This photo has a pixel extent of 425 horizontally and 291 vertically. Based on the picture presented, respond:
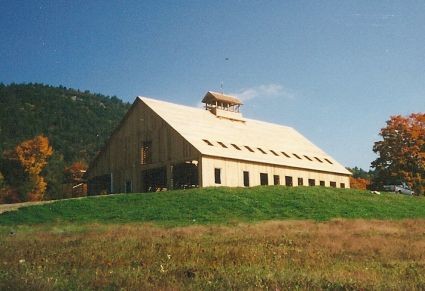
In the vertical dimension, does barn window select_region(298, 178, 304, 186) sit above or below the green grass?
above

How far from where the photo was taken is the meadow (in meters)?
10.1

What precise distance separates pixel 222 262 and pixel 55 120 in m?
132

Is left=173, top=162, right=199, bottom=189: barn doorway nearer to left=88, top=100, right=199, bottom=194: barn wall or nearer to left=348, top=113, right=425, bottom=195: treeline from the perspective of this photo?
left=88, top=100, right=199, bottom=194: barn wall

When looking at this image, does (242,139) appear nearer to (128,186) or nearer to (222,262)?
(128,186)

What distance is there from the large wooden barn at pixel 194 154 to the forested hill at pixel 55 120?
58916mm

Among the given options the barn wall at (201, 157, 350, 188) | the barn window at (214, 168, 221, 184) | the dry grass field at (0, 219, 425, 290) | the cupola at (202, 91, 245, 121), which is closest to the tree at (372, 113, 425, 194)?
the barn wall at (201, 157, 350, 188)

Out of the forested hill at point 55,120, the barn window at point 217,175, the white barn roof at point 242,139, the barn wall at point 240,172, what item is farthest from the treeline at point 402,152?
the forested hill at point 55,120

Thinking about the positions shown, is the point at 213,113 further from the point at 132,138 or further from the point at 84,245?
the point at 84,245

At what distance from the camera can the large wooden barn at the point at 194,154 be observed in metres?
45.2

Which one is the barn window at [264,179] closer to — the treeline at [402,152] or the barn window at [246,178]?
the barn window at [246,178]

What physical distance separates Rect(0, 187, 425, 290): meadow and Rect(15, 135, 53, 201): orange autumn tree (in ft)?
134

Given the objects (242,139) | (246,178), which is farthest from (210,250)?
(242,139)

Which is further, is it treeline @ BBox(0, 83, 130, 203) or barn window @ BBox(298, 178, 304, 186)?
treeline @ BBox(0, 83, 130, 203)

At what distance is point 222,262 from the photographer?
1316 cm
